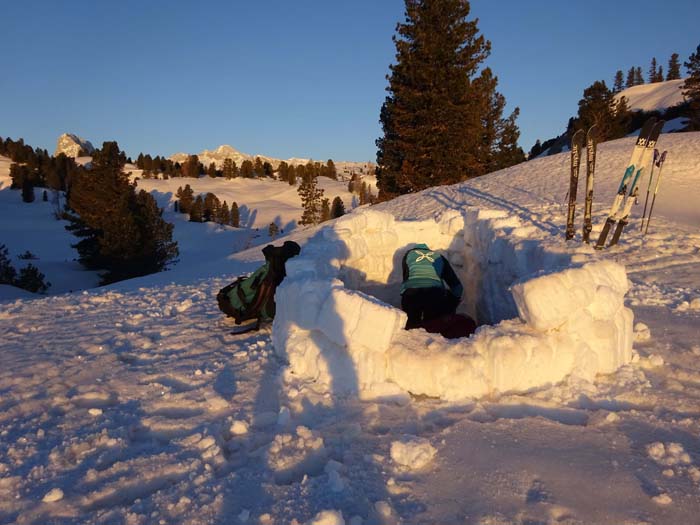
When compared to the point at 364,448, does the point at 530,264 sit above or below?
above

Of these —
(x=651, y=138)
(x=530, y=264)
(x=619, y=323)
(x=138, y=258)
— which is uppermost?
(x=651, y=138)

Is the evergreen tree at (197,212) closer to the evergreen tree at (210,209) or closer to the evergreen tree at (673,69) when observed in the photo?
the evergreen tree at (210,209)

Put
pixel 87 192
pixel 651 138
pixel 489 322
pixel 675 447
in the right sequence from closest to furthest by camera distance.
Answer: pixel 675 447, pixel 489 322, pixel 651 138, pixel 87 192

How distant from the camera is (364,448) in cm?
248

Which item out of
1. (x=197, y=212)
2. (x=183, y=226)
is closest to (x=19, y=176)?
(x=197, y=212)

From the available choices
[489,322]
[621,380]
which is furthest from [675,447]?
[489,322]

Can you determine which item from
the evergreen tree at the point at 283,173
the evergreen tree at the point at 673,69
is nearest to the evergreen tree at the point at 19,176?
the evergreen tree at the point at 283,173

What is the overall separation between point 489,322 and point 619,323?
2080 millimetres

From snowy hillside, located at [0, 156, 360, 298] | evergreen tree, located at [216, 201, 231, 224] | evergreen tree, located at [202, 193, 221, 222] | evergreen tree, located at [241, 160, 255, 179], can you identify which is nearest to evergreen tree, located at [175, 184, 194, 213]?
snowy hillside, located at [0, 156, 360, 298]

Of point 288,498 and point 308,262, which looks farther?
point 308,262

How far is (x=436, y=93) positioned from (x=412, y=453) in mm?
19796

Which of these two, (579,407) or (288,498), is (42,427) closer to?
(288,498)

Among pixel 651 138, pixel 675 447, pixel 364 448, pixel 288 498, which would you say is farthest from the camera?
pixel 651 138

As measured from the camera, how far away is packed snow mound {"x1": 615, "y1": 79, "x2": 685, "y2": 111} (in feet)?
155
